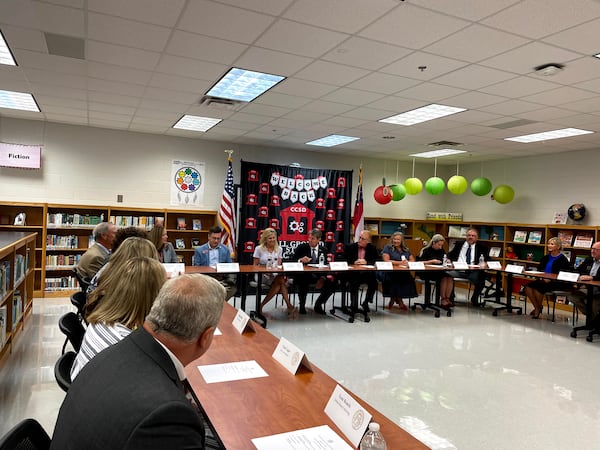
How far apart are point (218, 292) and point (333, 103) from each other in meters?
4.33

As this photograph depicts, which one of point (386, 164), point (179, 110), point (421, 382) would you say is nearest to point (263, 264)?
point (179, 110)

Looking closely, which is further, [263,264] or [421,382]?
[263,264]

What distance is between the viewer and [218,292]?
56.6 inches

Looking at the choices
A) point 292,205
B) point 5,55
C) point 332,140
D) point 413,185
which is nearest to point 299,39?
point 5,55

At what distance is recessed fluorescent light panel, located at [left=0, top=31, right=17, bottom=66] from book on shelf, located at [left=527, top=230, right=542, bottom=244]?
8443 mm

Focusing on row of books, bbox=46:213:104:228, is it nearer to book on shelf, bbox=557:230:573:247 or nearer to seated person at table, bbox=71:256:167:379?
seated person at table, bbox=71:256:167:379

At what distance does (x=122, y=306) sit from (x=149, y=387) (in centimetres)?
100

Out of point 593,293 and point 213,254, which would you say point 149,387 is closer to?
point 213,254

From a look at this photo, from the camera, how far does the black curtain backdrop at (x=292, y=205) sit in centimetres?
825

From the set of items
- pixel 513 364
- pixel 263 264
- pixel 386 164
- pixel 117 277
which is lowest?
pixel 513 364

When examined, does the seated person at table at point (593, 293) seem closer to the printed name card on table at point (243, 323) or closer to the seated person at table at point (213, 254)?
the seated person at table at point (213, 254)

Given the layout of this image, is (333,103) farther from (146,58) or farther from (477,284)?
(477,284)

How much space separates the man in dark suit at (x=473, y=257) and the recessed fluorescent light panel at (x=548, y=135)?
1648 millimetres

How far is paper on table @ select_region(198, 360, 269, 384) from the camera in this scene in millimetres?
2012
